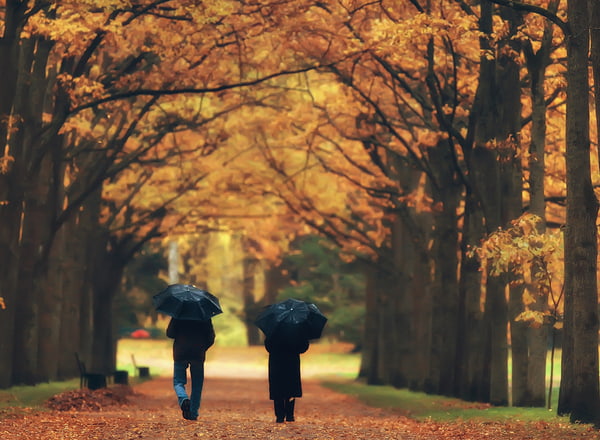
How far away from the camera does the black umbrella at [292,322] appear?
16.0 metres

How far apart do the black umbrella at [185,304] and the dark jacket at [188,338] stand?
0.29 meters

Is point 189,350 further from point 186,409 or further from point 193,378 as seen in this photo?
point 186,409

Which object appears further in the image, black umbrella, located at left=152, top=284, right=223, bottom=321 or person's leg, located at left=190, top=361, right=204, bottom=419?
person's leg, located at left=190, top=361, right=204, bottom=419

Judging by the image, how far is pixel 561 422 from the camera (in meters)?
16.2

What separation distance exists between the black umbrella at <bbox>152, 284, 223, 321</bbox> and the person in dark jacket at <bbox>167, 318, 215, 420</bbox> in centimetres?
32

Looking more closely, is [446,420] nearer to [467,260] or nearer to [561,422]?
[561,422]

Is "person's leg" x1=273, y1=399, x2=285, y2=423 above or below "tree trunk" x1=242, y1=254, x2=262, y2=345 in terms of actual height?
below

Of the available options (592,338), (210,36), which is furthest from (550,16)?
(210,36)

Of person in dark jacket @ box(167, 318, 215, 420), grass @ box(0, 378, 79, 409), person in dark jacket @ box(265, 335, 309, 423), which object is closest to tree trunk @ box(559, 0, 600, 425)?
person in dark jacket @ box(265, 335, 309, 423)

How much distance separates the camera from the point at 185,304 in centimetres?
1561

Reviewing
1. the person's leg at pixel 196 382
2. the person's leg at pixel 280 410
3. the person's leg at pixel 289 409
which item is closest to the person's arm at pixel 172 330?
the person's leg at pixel 196 382

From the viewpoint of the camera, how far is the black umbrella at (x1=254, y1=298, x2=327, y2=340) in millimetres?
16047

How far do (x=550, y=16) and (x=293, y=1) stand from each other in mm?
9028

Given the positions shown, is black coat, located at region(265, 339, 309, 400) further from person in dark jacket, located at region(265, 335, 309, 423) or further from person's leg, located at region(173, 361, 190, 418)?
person's leg, located at region(173, 361, 190, 418)
